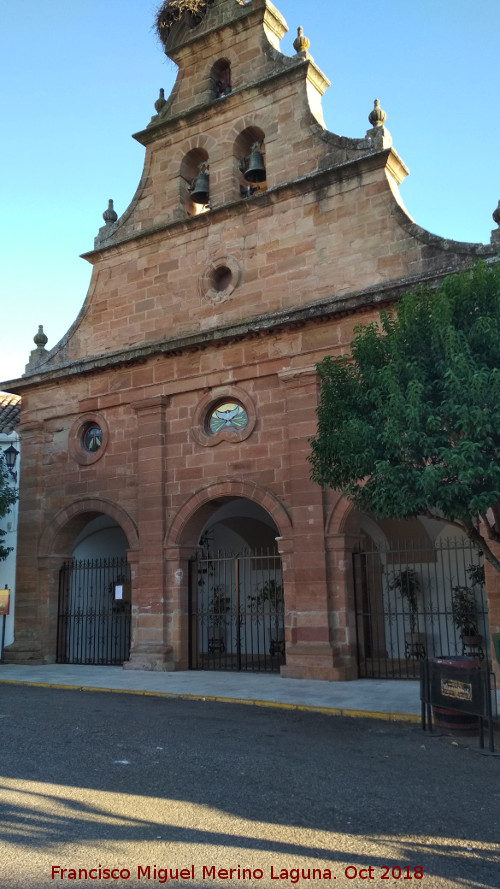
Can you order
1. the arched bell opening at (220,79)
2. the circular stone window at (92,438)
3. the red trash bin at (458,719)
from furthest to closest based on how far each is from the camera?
1. the arched bell opening at (220,79)
2. the circular stone window at (92,438)
3. the red trash bin at (458,719)

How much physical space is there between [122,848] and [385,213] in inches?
454

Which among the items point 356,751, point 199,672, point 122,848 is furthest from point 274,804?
point 199,672

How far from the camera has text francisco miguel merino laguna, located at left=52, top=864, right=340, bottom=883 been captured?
400 centimetres

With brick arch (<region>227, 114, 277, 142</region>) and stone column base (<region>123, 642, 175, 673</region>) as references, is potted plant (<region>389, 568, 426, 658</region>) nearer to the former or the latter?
stone column base (<region>123, 642, 175, 673</region>)

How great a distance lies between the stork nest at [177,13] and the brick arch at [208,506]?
1116cm

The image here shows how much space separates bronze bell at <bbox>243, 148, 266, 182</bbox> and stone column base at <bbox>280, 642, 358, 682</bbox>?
9444mm

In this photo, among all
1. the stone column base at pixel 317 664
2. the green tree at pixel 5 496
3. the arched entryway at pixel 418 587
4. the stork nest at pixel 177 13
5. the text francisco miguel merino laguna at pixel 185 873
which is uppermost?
the stork nest at pixel 177 13

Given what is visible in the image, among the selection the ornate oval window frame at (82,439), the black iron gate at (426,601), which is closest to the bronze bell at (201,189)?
the ornate oval window frame at (82,439)

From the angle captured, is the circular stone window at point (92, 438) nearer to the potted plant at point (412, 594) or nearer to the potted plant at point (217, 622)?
the potted plant at point (217, 622)

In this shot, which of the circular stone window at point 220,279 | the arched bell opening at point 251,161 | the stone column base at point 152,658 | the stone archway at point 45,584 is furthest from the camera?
the stone archway at point 45,584

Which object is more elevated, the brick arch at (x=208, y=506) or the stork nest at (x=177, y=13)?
the stork nest at (x=177, y=13)

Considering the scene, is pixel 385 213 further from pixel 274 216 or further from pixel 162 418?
pixel 162 418

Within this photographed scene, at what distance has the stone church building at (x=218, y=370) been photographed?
12.9 m

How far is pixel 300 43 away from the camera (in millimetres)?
14805
